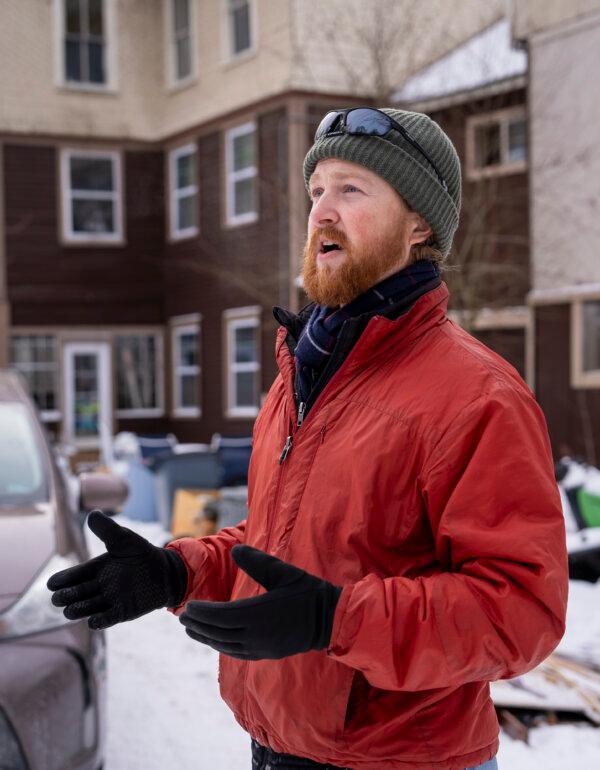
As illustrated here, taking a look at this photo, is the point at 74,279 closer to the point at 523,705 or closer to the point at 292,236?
the point at 292,236

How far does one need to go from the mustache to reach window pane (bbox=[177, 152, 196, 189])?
1717cm

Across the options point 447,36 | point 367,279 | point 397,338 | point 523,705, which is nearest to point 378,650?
point 397,338

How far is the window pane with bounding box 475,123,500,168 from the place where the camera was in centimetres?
1420

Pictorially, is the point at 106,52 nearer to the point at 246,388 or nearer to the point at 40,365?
the point at 40,365

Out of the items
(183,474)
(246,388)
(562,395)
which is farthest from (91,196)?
(562,395)

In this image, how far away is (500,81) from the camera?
1373 centimetres

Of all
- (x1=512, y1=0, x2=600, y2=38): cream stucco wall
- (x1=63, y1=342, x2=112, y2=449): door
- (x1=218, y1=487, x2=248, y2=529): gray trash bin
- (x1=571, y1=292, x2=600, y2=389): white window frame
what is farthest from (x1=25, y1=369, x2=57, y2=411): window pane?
(x1=218, y1=487, x2=248, y2=529): gray trash bin

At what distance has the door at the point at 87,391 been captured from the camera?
1889cm

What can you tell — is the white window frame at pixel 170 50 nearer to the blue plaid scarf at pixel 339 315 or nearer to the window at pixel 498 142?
the window at pixel 498 142

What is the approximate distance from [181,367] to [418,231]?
57.3ft

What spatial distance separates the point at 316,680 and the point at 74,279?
18.0 metres

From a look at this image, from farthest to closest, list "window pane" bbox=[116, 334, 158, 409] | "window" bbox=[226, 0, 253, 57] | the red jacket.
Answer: "window pane" bbox=[116, 334, 158, 409], "window" bbox=[226, 0, 253, 57], the red jacket

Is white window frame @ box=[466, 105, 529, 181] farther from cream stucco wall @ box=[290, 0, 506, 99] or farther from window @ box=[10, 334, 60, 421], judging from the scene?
window @ box=[10, 334, 60, 421]

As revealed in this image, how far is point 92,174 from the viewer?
62.5 ft
